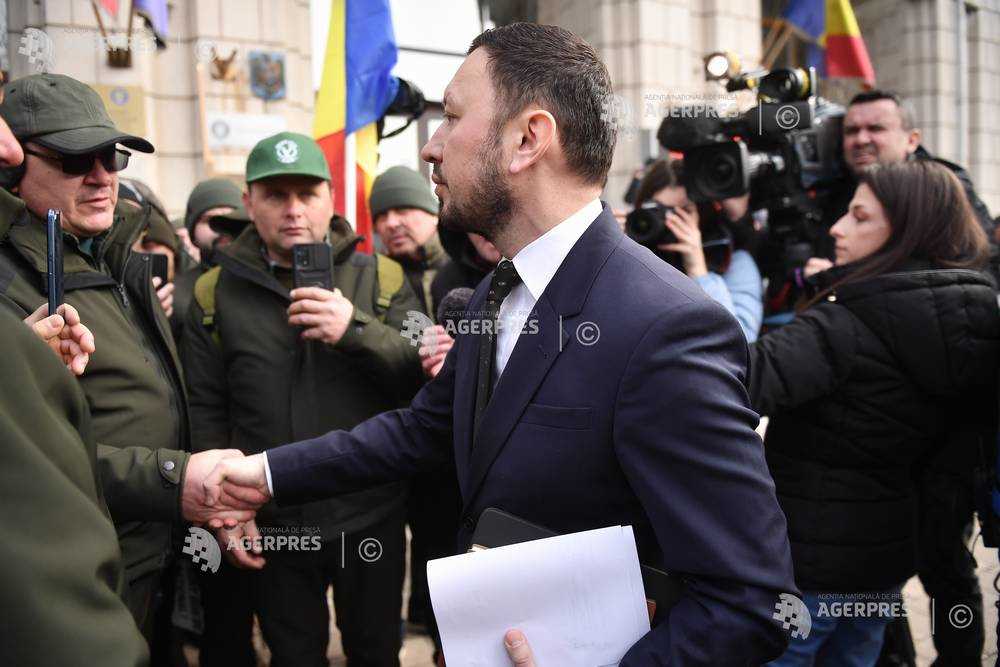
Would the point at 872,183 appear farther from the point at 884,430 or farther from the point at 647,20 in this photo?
the point at 647,20

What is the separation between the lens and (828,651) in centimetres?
273

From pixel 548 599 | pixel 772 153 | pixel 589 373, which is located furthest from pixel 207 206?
pixel 548 599

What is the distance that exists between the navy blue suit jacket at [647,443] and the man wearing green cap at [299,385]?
114cm

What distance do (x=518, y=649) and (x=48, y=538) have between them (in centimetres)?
75

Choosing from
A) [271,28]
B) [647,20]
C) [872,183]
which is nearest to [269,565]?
[872,183]

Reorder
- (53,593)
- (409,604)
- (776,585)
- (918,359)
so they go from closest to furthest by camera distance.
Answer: (53,593)
(776,585)
(918,359)
(409,604)

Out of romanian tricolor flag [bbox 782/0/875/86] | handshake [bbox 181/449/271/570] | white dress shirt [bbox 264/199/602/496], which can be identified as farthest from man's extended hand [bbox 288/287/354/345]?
romanian tricolor flag [bbox 782/0/875/86]

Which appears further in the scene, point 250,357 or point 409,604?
point 409,604

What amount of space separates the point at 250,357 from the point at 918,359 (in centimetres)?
209

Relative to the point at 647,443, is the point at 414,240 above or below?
above

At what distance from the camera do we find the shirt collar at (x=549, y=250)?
162 cm

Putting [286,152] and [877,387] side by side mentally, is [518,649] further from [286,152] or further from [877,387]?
[286,152]

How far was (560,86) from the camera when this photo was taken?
1.61m

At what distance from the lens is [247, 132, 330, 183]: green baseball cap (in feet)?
8.99
